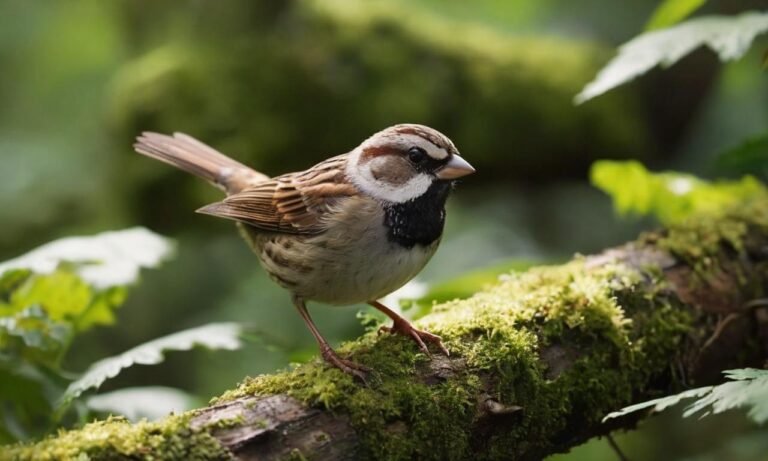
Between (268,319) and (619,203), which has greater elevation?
(268,319)

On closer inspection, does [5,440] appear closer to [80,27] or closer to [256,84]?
[256,84]

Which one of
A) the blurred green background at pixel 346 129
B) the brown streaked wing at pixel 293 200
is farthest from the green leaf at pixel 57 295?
the blurred green background at pixel 346 129

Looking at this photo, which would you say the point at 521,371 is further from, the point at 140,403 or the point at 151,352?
the point at 140,403

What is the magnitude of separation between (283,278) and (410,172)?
0.68 m

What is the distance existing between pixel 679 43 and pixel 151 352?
8.00 ft

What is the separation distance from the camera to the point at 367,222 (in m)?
2.99

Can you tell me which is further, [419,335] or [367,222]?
[367,222]

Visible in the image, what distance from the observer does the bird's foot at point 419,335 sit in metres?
2.72

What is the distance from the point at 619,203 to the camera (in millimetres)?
3854

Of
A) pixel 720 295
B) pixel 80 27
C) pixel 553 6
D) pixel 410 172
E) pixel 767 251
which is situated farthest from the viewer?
pixel 80 27

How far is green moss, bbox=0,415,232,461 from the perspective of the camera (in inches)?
76.8

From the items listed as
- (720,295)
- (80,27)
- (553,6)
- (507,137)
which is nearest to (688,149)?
(507,137)

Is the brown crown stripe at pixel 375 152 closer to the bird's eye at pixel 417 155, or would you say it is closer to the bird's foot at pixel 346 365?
the bird's eye at pixel 417 155

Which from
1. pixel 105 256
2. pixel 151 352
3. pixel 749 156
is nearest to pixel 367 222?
pixel 151 352
